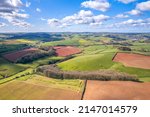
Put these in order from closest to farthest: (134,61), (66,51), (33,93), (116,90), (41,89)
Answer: (116,90)
(33,93)
(41,89)
(134,61)
(66,51)

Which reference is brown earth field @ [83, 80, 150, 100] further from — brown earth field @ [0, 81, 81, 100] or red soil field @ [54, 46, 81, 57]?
red soil field @ [54, 46, 81, 57]

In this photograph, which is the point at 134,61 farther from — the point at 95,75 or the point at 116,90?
the point at 116,90

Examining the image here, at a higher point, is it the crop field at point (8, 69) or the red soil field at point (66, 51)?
the red soil field at point (66, 51)

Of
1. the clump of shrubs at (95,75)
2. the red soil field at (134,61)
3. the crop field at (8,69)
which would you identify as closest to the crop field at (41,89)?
the clump of shrubs at (95,75)

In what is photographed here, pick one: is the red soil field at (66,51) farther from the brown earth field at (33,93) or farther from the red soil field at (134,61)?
the brown earth field at (33,93)

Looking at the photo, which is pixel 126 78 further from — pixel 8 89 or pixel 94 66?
pixel 8 89

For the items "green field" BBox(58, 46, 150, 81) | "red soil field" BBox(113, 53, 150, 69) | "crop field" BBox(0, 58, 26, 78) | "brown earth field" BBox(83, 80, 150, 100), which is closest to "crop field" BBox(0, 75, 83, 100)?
"brown earth field" BBox(83, 80, 150, 100)

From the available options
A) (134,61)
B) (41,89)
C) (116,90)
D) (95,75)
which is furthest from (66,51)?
(116,90)

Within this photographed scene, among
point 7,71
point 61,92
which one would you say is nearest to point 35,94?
point 61,92
